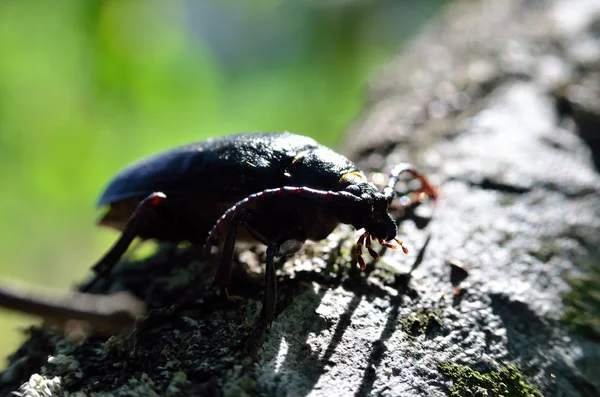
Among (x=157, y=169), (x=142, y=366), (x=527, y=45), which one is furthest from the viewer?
(x=527, y=45)

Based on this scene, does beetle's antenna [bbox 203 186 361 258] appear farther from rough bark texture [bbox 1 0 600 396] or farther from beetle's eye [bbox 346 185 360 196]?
rough bark texture [bbox 1 0 600 396]

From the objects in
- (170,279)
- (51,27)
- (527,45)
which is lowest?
(170,279)

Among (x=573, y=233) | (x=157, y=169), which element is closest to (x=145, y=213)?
(x=157, y=169)

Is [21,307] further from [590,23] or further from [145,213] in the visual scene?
[590,23]

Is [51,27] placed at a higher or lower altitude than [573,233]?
higher

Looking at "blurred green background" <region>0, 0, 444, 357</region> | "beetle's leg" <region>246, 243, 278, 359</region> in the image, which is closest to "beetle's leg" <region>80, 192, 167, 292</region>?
"beetle's leg" <region>246, 243, 278, 359</region>

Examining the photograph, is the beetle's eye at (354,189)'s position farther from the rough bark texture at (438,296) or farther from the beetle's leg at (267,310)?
the beetle's leg at (267,310)

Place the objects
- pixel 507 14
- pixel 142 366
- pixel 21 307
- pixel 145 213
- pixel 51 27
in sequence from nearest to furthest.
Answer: pixel 21 307 → pixel 142 366 → pixel 145 213 → pixel 507 14 → pixel 51 27
